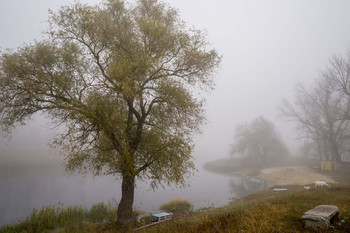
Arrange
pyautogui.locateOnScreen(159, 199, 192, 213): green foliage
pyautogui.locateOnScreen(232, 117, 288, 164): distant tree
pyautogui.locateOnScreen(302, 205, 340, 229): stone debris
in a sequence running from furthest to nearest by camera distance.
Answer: pyautogui.locateOnScreen(232, 117, 288, 164): distant tree
pyautogui.locateOnScreen(159, 199, 192, 213): green foliage
pyautogui.locateOnScreen(302, 205, 340, 229): stone debris

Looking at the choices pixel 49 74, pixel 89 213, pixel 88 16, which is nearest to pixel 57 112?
pixel 49 74

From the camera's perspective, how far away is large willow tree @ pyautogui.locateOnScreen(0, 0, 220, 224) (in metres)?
11.9

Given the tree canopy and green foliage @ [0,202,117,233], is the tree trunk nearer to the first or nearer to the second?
green foliage @ [0,202,117,233]

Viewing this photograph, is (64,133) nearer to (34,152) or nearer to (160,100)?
(160,100)

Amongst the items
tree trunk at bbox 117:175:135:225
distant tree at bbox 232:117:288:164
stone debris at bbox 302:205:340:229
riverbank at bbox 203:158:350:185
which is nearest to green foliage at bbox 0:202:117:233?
tree trunk at bbox 117:175:135:225

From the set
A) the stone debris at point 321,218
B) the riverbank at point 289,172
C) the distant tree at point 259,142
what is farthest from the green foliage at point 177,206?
the distant tree at point 259,142

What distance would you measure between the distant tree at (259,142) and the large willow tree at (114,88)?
53.9 m

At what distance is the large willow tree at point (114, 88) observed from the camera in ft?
39.0

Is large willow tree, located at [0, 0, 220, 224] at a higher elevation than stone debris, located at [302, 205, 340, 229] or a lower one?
higher

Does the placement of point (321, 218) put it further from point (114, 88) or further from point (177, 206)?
point (177, 206)

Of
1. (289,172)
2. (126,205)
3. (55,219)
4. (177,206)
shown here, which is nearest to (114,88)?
(126,205)

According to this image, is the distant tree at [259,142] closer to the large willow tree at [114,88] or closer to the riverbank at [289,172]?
the riverbank at [289,172]

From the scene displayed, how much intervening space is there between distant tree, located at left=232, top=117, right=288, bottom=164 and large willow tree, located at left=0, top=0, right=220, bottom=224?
53.9 m

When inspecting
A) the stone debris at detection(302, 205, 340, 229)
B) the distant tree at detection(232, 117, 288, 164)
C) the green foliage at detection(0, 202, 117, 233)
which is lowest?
the green foliage at detection(0, 202, 117, 233)
